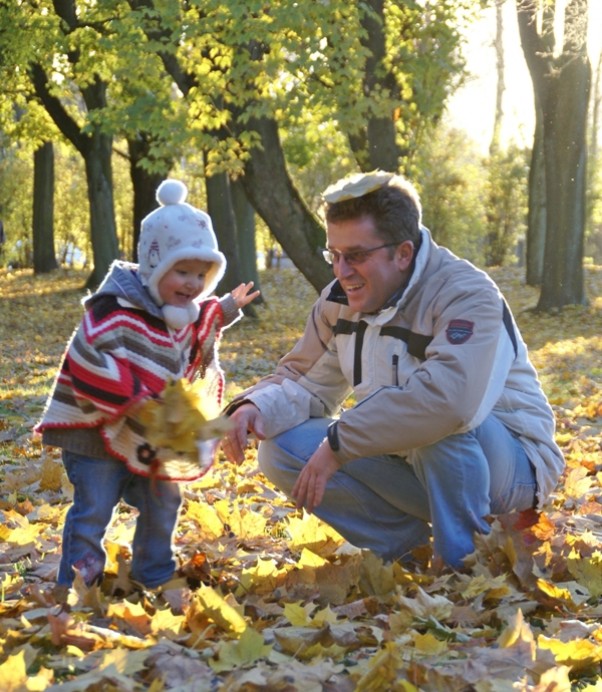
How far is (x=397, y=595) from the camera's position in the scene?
339 cm

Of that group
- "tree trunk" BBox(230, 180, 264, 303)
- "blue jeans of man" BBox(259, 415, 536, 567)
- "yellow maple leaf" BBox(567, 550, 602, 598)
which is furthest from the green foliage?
"yellow maple leaf" BBox(567, 550, 602, 598)

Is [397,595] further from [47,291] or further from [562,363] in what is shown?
[47,291]

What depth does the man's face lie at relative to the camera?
389cm

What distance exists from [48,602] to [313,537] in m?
1.32

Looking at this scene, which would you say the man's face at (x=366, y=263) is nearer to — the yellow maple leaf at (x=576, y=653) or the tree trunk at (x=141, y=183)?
the yellow maple leaf at (x=576, y=653)

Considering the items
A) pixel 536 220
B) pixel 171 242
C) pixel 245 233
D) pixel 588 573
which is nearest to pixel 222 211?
pixel 245 233

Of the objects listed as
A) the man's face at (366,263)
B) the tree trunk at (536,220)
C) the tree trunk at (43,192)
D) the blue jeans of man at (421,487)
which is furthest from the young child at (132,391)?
the tree trunk at (43,192)

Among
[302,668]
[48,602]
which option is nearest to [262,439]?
[48,602]

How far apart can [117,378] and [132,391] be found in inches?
2.5

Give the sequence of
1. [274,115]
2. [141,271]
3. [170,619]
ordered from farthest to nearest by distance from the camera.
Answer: [274,115], [141,271], [170,619]

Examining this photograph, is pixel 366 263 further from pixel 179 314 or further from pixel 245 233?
pixel 245 233

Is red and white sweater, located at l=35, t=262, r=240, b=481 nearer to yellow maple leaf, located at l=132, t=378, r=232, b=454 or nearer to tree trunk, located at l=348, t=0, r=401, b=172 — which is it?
yellow maple leaf, located at l=132, t=378, r=232, b=454

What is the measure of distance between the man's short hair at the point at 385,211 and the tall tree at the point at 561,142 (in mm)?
14047

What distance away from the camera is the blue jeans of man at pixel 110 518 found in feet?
12.1
